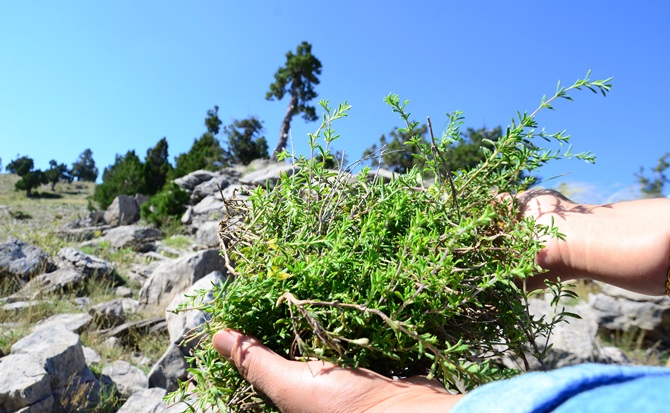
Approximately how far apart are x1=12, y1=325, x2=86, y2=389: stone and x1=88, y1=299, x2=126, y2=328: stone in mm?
1573

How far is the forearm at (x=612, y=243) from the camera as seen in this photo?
71.2 inches

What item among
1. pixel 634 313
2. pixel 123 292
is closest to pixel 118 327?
pixel 123 292

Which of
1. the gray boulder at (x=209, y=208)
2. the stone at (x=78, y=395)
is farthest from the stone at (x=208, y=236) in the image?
the stone at (x=78, y=395)

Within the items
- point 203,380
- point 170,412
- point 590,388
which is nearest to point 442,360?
point 590,388

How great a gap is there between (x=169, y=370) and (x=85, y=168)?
79.8m

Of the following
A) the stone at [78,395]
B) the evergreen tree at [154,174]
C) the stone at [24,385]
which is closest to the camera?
the stone at [24,385]

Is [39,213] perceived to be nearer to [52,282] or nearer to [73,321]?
[52,282]

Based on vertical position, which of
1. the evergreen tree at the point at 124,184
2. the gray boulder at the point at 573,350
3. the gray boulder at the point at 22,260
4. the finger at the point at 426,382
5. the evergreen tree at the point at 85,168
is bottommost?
the gray boulder at the point at 573,350

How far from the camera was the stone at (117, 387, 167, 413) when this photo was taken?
4168 millimetres

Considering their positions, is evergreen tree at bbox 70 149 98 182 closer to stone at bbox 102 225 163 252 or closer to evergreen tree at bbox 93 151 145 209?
evergreen tree at bbox 93 151 145 209

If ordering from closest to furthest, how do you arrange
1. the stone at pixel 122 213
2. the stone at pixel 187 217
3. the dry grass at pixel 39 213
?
the dry grass at pixel 39 213
the stone at pixel 187 217
the stone at pixel 122 213

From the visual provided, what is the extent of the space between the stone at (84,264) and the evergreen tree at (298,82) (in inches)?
830

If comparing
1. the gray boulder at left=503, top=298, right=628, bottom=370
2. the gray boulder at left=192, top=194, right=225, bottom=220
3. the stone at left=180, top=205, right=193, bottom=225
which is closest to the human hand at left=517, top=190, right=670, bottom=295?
the gray boulder at left=503, top=298, right=628, bottom=370

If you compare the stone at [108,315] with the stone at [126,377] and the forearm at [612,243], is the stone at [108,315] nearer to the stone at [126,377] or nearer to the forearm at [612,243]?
the stone at [126,377]
